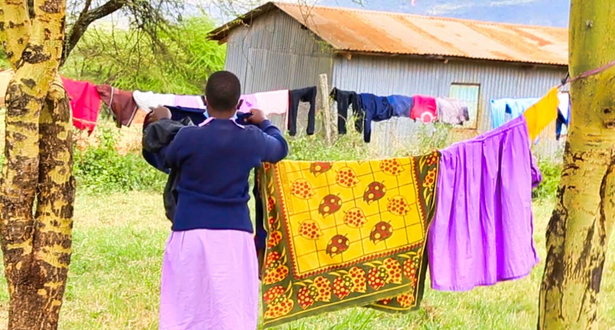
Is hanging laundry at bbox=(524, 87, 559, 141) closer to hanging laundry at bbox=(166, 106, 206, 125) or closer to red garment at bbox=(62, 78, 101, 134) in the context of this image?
hanging laundry at bbox=(166, 106, 206, 125)

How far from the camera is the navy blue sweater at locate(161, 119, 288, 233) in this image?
307cm

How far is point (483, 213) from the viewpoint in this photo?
3.82 metres

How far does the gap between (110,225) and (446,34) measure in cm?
1101

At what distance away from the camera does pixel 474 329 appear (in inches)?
182

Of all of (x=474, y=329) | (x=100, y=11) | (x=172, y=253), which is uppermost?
(x=100, y=11)

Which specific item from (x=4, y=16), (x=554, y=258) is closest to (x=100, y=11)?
(x=4, y=16)

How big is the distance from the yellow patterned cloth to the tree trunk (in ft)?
2.27

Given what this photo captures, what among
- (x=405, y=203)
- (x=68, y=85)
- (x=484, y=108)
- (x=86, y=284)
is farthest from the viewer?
(x=484, y=108)

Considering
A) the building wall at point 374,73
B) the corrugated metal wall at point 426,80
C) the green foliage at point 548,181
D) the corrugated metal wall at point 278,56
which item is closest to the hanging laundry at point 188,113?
the green foliage at point 548,181

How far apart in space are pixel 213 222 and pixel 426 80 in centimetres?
1271

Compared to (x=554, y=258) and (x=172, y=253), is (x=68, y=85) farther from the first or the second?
(x=554, y=258)

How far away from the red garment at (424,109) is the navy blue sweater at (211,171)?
5436 millimetres

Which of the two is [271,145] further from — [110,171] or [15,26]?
[110,171]

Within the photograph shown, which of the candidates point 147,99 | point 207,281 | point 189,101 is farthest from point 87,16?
A: point 207,281
